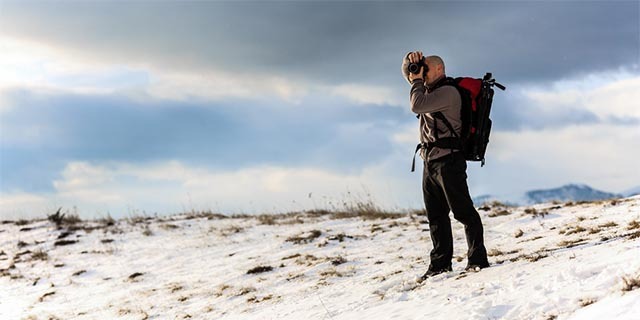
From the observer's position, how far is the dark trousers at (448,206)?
18.0 ft

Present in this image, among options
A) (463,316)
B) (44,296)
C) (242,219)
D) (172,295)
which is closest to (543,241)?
(463,316)

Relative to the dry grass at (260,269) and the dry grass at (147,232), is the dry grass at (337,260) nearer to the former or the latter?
the dry grass at (260,269)

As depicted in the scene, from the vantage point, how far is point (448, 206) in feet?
19.1

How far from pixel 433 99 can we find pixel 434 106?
0.07 metres

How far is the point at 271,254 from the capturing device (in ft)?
32.4

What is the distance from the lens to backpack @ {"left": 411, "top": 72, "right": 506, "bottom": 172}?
18.0ft

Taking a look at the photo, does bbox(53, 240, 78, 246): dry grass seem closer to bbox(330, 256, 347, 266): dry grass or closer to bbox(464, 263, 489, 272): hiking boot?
bbox(330, 256, 347, 266): dry grass

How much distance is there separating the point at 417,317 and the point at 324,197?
1087cm

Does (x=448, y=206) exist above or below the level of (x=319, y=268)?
above

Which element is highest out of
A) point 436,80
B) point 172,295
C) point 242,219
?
point 436,80

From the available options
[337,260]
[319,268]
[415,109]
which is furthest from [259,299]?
[415,109]

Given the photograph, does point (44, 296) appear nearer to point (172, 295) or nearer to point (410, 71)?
point (172, 295)

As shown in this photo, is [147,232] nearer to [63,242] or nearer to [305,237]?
[63,242]

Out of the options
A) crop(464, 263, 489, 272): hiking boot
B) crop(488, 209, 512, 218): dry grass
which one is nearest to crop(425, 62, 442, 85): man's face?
crop(464, 263, 489, 272): hiking boot
